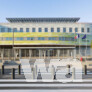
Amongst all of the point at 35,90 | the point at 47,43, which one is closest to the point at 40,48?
the point at 47,43

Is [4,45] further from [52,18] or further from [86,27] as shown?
[86,27]

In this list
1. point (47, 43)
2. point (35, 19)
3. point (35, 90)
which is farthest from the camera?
point (35, 19)

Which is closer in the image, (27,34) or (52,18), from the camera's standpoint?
(27,34)

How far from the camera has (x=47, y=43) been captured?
31.1 m

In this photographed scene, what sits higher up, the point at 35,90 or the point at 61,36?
the point at 61,36

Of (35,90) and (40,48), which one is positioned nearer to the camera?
(35,90)

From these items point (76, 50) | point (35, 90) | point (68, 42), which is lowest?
point (35, 90)

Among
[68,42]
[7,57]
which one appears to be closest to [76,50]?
[68,42]

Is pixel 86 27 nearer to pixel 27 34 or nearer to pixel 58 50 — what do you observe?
pixel 58 50

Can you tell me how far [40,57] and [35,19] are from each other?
36.7 feet

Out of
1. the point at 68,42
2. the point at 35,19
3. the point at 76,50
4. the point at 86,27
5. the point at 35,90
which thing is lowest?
the point at 35,90

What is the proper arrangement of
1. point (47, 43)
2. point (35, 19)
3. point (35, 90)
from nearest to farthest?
point (35, 90) → point (47, 43) → point (35, 19)

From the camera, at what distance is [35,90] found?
21.6ft

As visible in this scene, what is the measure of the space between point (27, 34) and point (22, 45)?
3.20 meters
